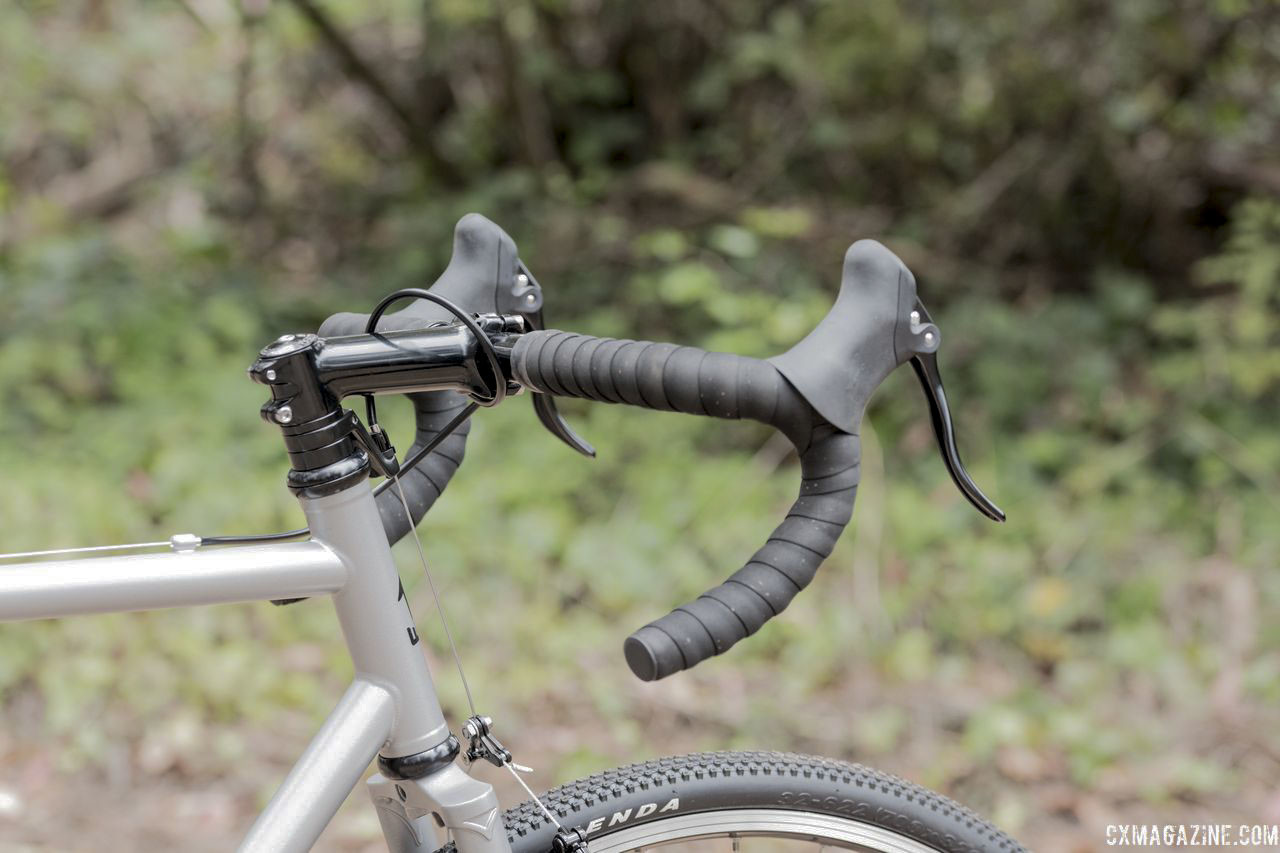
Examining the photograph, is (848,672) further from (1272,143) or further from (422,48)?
(422,48)

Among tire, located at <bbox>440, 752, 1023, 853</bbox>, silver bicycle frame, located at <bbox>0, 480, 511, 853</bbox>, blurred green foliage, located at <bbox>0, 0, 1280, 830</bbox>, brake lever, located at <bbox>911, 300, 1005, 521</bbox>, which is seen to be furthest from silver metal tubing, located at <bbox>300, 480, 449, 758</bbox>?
blurred green foliage, located at <bbox>0, 0, 1280, 830</bbox>

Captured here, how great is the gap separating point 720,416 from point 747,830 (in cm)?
46

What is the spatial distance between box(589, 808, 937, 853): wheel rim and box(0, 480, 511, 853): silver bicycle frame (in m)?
0.16

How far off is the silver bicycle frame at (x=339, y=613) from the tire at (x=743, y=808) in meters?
0.11

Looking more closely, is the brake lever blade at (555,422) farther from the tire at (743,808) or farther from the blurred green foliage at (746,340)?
the blurred green foliage at (746,340)

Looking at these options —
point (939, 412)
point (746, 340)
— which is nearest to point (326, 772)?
point (939, 412)

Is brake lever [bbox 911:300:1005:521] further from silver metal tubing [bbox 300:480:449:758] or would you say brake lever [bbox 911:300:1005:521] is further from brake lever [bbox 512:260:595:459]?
silver metal tubing [bbox 300:480:449:758]

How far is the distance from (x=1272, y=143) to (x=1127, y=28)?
2.36 ft

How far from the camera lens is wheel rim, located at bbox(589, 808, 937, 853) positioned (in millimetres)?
1016

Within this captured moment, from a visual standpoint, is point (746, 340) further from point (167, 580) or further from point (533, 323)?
point (167, 580)

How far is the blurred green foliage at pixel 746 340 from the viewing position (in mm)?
2615

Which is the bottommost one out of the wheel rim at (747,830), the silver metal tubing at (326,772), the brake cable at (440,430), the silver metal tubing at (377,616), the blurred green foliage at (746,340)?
the wheel rim at (747,830)

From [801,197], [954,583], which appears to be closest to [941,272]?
[801,197]

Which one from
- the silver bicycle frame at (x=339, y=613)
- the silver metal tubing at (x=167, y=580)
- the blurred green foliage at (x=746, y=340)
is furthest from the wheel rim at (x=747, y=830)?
the blurred green foliage at (x=746, y=340)
